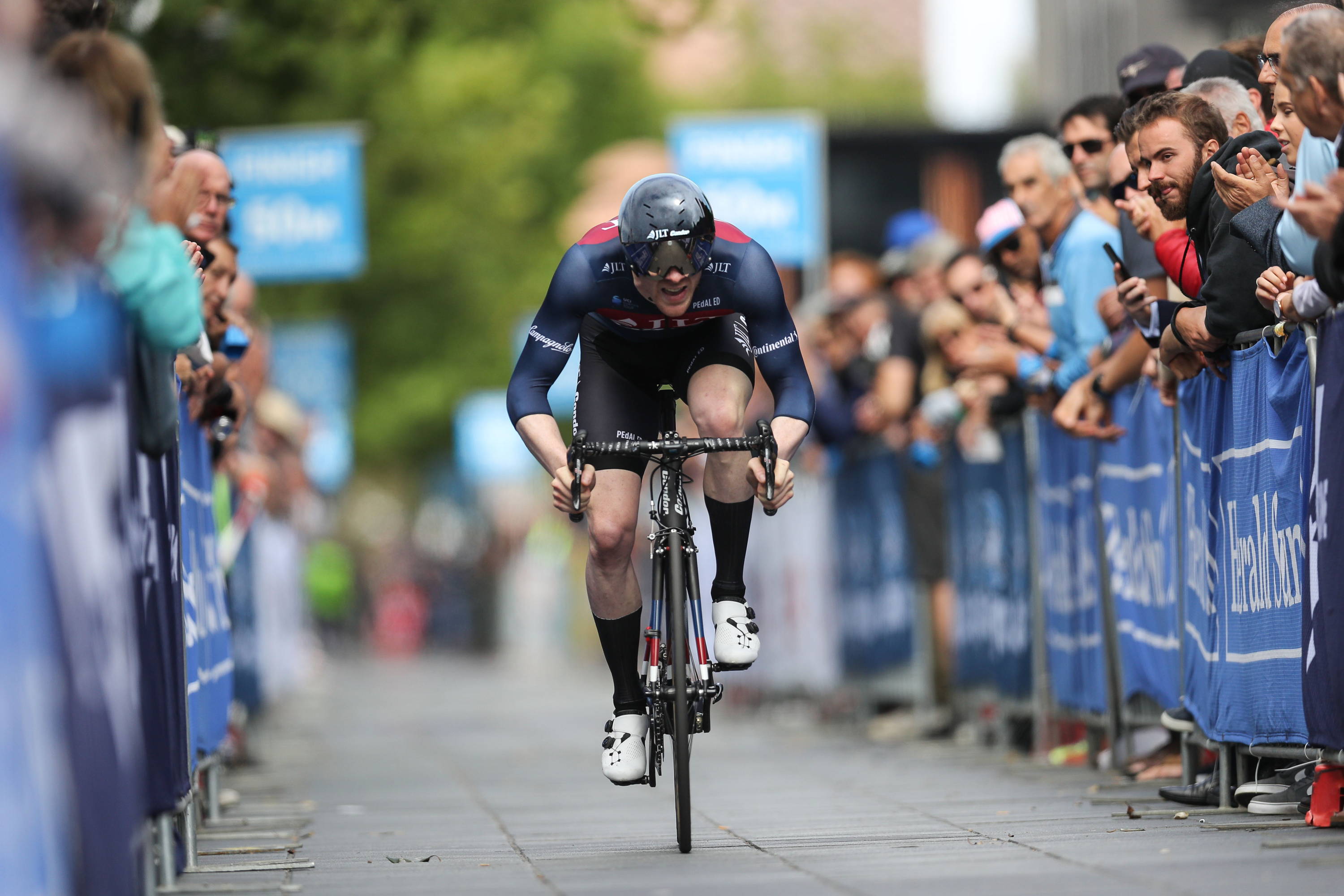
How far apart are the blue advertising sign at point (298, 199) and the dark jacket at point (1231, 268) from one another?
14.8 meters

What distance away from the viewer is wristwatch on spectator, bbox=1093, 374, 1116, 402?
9.81 meters

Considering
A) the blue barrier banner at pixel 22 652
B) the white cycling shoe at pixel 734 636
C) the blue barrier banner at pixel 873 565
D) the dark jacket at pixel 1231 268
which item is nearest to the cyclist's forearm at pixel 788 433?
the white cycling shoe at pixel 734 636

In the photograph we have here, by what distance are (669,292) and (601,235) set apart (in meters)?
0.43

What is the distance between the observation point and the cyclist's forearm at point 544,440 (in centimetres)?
735

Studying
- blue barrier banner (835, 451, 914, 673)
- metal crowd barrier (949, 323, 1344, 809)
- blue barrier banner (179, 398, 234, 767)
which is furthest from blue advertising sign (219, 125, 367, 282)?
blue barrier banner (179, 398, 234, 767)

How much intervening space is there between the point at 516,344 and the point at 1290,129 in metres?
27.6

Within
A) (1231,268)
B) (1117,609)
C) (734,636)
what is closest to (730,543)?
(734,636)

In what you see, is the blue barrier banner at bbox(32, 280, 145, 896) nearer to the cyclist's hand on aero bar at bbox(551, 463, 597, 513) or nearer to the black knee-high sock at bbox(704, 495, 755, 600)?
the cyclist's hand on aero bar at bbox(551, 463, 597, 513)

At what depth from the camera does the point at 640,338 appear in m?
7.73

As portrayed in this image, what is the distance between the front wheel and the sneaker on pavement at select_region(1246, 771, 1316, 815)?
1.92 metres

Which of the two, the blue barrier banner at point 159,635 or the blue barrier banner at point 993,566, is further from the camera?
the blue barrier banner at point 993,566

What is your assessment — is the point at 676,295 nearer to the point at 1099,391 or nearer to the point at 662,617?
the point at 662,617

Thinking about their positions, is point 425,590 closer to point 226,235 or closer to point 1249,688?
point 226,235

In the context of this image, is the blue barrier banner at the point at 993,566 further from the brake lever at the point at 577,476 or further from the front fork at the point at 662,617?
the brake lever at the point at 577,476
